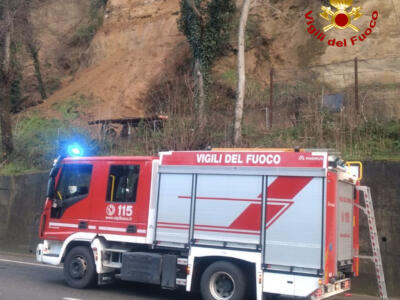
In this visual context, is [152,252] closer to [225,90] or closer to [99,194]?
[99,194]

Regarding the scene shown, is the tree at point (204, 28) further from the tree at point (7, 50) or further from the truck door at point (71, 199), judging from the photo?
the truck door at point (71, 199)

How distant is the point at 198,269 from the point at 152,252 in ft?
3.59

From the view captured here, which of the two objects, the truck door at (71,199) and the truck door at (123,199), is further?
the truck door at (71,199)

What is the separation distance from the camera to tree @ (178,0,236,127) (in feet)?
77.6

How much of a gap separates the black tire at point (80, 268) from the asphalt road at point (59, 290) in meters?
0.16

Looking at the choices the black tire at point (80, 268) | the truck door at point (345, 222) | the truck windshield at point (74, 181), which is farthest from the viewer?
the truck windshield at point (74, 181)

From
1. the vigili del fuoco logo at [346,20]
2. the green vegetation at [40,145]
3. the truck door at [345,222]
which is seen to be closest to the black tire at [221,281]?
the truck door at [345,222]

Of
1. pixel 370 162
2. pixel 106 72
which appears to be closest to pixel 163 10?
pixel 106 72

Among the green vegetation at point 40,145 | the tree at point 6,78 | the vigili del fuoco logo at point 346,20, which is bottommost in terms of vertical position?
the green vegetation at point 40,145

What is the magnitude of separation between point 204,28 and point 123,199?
15949 mm

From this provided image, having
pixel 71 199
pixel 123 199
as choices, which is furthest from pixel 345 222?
pixel 71 199

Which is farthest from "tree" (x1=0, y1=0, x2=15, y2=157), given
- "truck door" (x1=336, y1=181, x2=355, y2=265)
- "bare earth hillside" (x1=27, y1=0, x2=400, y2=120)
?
"truck door" (x1=336, y1=181, x2=355, y2=265)

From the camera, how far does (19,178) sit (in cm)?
1844

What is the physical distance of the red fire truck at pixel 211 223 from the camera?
7785mm
